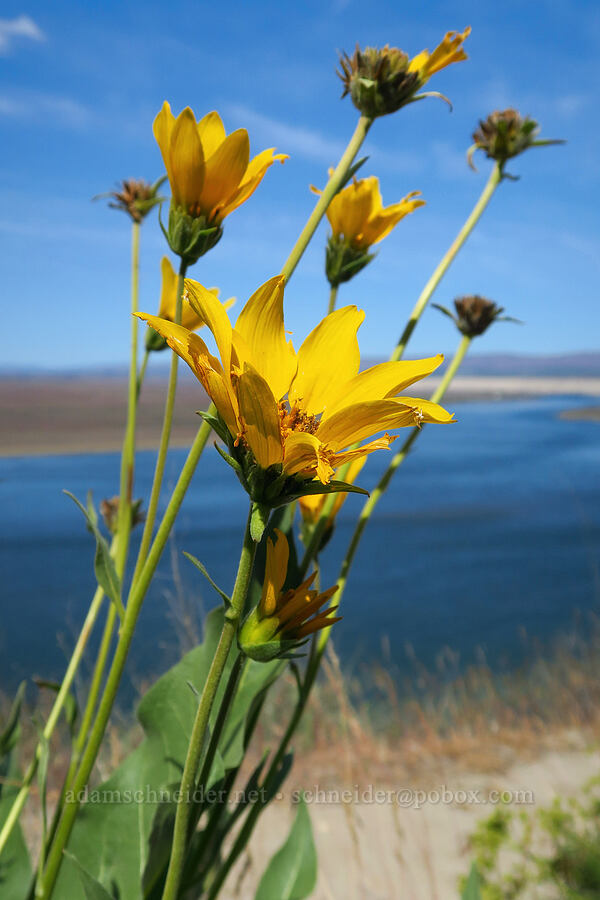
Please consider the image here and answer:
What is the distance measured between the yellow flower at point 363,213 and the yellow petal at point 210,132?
0.13 meters

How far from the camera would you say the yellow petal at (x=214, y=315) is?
0.93 feet

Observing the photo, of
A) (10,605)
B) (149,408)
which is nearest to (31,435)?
(149,408)

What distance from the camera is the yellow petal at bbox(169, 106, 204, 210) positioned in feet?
1.34

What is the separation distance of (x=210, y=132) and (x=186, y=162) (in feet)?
0.08

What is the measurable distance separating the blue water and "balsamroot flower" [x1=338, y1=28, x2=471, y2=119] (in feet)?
1.42

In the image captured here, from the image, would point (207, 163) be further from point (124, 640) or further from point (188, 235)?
point (124, 640)

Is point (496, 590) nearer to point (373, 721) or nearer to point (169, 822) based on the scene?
point (373, 721)

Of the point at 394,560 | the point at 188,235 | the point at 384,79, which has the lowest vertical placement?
the point at 394,560

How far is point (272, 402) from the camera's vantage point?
0.89 ft

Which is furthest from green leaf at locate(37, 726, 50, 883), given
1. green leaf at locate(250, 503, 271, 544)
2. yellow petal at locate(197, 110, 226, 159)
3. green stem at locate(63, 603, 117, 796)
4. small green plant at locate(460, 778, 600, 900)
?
small green plant at locate(460, 778, 600, 900)

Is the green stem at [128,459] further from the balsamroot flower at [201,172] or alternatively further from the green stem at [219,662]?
the green stem at [219,662]

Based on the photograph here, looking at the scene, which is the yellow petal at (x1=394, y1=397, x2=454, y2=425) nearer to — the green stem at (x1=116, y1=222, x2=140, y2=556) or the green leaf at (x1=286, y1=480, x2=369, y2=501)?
the green leaf at (x1=286, y1=480, x2=369, y2=501)

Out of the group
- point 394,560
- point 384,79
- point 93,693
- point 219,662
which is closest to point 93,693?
point 93,693

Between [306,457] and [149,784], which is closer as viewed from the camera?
[306,457]
